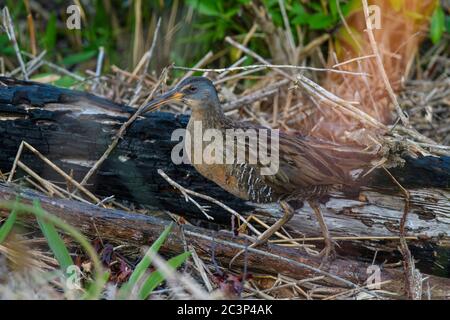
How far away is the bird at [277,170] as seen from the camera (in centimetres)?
380

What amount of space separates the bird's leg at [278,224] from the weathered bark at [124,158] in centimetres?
28

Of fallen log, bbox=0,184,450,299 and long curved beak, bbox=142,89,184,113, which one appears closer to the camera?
fallen log, bbox=0,184,450,299

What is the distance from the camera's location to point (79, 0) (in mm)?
6934

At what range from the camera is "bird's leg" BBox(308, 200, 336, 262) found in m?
3.88

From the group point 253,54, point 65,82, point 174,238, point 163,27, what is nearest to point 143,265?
point 174,238

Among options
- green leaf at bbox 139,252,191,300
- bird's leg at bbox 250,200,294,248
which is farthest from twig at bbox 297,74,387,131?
green leaf at bbox 139,252,191,300

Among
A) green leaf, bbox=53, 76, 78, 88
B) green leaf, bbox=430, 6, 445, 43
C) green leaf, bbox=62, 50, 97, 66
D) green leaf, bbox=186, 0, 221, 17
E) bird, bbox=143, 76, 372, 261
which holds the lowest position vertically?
bird, bbox=143, 76, 372, 261

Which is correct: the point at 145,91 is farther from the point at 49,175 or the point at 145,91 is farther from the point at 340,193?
the point at 340,193

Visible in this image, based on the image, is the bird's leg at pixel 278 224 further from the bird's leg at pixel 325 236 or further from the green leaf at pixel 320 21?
the green leaf at pixel 320 21

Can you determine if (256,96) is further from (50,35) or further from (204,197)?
(50,35)

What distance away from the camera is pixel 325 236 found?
396 centimetres

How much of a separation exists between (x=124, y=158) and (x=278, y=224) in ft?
3.19

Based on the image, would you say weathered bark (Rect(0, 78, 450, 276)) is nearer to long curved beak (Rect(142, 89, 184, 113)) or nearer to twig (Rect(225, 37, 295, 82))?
long curved beak (Rect(142, 89, 184, 113))
